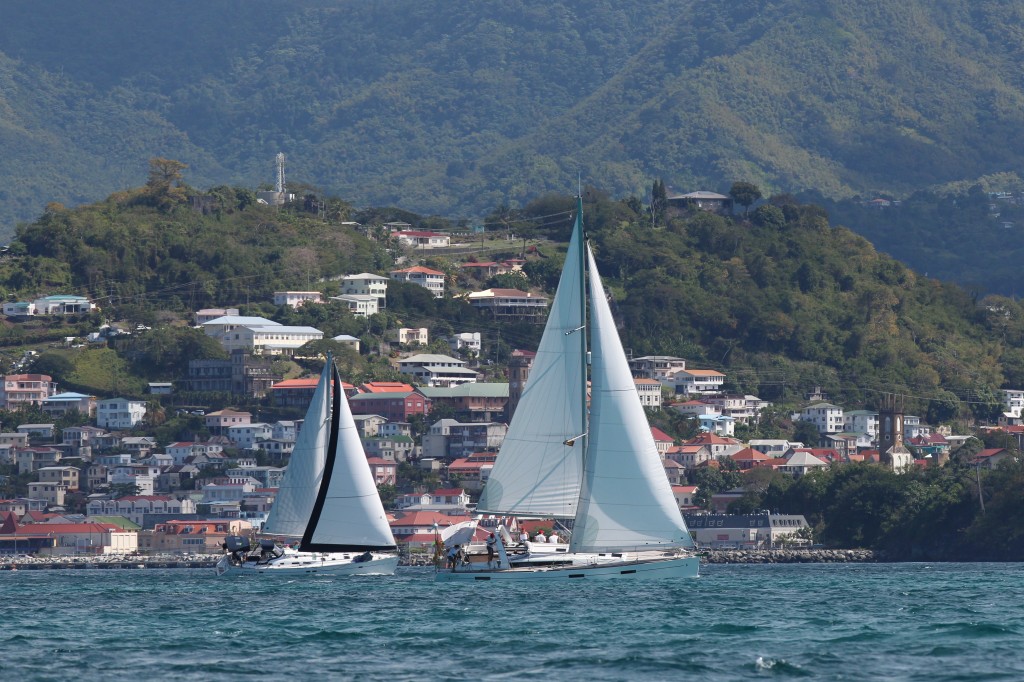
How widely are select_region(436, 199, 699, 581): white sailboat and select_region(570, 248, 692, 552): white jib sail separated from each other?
25 mm

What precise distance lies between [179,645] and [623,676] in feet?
32.4

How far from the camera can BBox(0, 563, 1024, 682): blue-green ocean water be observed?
37062 mm

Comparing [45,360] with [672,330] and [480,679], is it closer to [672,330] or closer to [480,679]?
[672,330]

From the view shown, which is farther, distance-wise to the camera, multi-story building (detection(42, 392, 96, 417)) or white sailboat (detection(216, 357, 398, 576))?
multi-story building (detection(42, 392, 96, 417))

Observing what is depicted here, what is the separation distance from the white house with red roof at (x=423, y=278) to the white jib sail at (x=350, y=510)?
338ft

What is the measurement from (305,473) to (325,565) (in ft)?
15.7

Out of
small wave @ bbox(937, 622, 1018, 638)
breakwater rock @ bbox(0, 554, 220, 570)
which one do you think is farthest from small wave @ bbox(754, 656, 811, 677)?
breakwater rock @ bbox(0, 554, 220, 570)

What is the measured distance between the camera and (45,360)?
14925cm

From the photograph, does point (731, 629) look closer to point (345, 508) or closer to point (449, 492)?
point (345, 508)

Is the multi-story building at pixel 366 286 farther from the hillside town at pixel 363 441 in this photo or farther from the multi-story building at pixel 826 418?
the multi-story building at pixel 826 418

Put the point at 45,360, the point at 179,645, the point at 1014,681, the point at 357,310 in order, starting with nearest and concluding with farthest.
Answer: the point at 1014,681, the point at 179,645, the point at 45,360, the point at 357,310

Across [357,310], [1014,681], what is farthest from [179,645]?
[357,310]

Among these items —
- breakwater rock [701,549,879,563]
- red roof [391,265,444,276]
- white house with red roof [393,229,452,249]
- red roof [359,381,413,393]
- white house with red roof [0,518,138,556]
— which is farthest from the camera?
white house with red roof [393,229,452,249]

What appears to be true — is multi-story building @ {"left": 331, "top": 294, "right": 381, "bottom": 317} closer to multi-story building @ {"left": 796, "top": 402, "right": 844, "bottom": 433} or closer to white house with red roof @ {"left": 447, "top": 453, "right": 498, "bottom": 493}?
white house with red roof @ {"left": 447, "top": 453, "right": 498, "bottom": 493}
